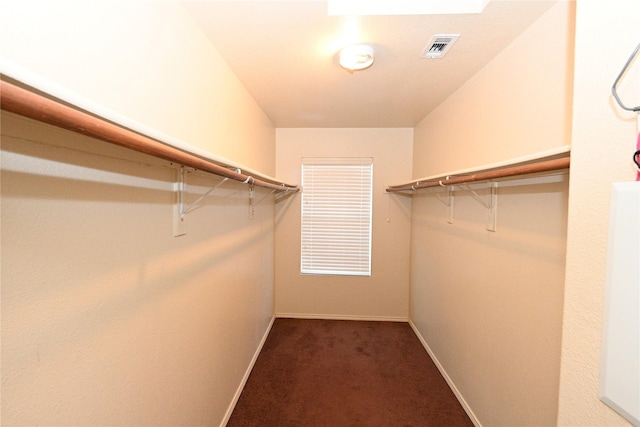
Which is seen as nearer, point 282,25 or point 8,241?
point 8,241

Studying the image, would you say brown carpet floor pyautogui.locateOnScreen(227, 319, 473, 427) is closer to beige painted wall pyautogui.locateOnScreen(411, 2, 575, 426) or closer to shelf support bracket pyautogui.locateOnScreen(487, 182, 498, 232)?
beige painted wall pyautogui.locateOnScreen(411, 2, 575, 426)

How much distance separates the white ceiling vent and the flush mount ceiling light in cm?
32

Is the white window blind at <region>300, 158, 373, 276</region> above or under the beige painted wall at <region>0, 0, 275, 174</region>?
under

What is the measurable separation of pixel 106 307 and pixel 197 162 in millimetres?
531

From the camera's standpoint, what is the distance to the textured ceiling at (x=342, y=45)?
1142mm

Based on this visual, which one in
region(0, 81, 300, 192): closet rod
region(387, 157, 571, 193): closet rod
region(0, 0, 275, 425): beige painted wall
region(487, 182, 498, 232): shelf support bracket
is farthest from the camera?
region(487, 182, 498, 232): shelf support bracket

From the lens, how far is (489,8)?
110 cm

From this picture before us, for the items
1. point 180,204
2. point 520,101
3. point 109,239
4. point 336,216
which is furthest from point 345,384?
point 520,101

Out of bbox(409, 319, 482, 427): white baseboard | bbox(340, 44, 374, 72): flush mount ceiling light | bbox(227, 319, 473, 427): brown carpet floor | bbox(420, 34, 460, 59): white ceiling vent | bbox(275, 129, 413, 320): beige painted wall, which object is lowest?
bbox(227, 319, 473, 427): brown carpet floor

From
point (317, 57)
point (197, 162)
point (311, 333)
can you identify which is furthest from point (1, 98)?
point (311, 333)

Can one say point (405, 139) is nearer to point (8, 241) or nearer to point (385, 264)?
point (385, 264)

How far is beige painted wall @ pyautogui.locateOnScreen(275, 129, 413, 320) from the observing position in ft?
9.86

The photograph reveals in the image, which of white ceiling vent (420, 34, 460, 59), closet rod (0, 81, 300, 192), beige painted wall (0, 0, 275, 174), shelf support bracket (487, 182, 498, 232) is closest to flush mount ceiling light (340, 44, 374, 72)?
white ceiling vent (420, 34, 460, 59)

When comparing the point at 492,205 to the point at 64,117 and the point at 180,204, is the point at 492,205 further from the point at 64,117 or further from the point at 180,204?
the point at 64,117
